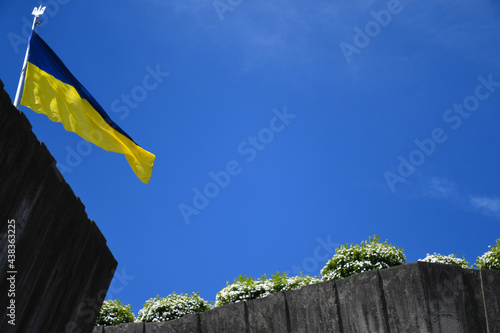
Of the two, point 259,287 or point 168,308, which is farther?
point 168,308

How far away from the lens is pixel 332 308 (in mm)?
6617

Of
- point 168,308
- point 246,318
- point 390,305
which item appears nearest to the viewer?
point 390,305

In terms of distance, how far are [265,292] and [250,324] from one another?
1.82 metres

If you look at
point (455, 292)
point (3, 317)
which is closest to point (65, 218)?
point (3, 317)

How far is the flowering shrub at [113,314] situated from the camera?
10727 millimetres

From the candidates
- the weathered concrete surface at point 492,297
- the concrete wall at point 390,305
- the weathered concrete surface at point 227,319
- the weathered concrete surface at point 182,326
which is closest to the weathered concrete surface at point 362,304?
the concrete wall at point 390,305

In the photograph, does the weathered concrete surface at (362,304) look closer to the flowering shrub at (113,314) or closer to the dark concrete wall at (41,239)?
the dark concrete wall at (41,239)

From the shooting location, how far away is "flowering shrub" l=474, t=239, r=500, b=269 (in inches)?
400

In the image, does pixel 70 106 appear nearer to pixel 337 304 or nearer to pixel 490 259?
pixel 337 304

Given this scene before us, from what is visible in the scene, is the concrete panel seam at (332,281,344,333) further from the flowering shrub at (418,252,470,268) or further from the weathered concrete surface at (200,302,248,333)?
the flowering shrub at (418,252,470,268)

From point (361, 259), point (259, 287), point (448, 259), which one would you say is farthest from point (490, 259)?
point (259, 287)

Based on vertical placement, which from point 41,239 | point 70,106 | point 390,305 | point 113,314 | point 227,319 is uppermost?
point 70,106

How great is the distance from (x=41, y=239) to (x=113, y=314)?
8.35 metres

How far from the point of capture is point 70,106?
9.66 m
